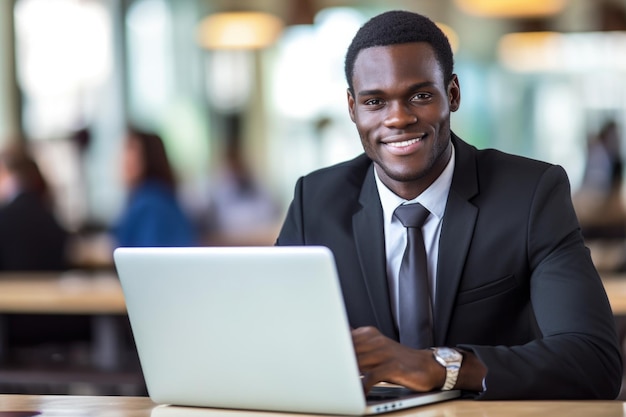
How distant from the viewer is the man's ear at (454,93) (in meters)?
2.10

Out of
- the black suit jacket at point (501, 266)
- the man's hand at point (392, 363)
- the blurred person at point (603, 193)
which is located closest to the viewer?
the man's hand at point (392, 363)

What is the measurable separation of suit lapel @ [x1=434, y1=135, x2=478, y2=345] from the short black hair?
0.70 ft

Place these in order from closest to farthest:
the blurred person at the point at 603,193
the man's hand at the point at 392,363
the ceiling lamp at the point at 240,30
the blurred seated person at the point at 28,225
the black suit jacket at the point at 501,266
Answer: the man's hand at the point at 392,363 → the black suit jacket at the point at 501,266 → the blurred seated person at the point at 28,225 → the blurred person at the point at 603,193 → the ceiling lamp at the point at 240,30

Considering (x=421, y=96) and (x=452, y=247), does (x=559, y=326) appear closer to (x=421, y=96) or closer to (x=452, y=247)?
(x=452, y=247)

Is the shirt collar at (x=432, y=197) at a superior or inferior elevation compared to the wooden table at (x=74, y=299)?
superior

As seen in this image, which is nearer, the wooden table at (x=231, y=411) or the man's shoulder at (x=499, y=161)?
the wooden table at (x=231, y=411)

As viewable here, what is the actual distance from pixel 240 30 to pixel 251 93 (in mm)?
3172

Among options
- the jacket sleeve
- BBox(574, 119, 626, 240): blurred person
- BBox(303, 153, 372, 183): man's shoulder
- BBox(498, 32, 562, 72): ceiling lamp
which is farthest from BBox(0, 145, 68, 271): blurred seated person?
BBox(498, 32, 562, 72): ceiling lamp

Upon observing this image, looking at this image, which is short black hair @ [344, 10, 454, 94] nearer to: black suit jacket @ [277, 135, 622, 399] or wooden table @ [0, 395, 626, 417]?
black suit jacket @ [277, 135, 622, 399]

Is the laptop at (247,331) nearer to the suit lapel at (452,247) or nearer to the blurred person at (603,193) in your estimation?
the suit lapel at (452,247)

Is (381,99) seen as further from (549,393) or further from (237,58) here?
(237,58)

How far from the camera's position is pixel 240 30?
9.70m

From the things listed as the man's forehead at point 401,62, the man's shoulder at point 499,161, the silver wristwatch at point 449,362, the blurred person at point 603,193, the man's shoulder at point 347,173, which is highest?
the man's forehead at point 401,62

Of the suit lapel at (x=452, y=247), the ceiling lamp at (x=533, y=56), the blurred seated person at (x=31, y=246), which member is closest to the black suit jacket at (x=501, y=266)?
the suit lapel at (x=452, y=247)
